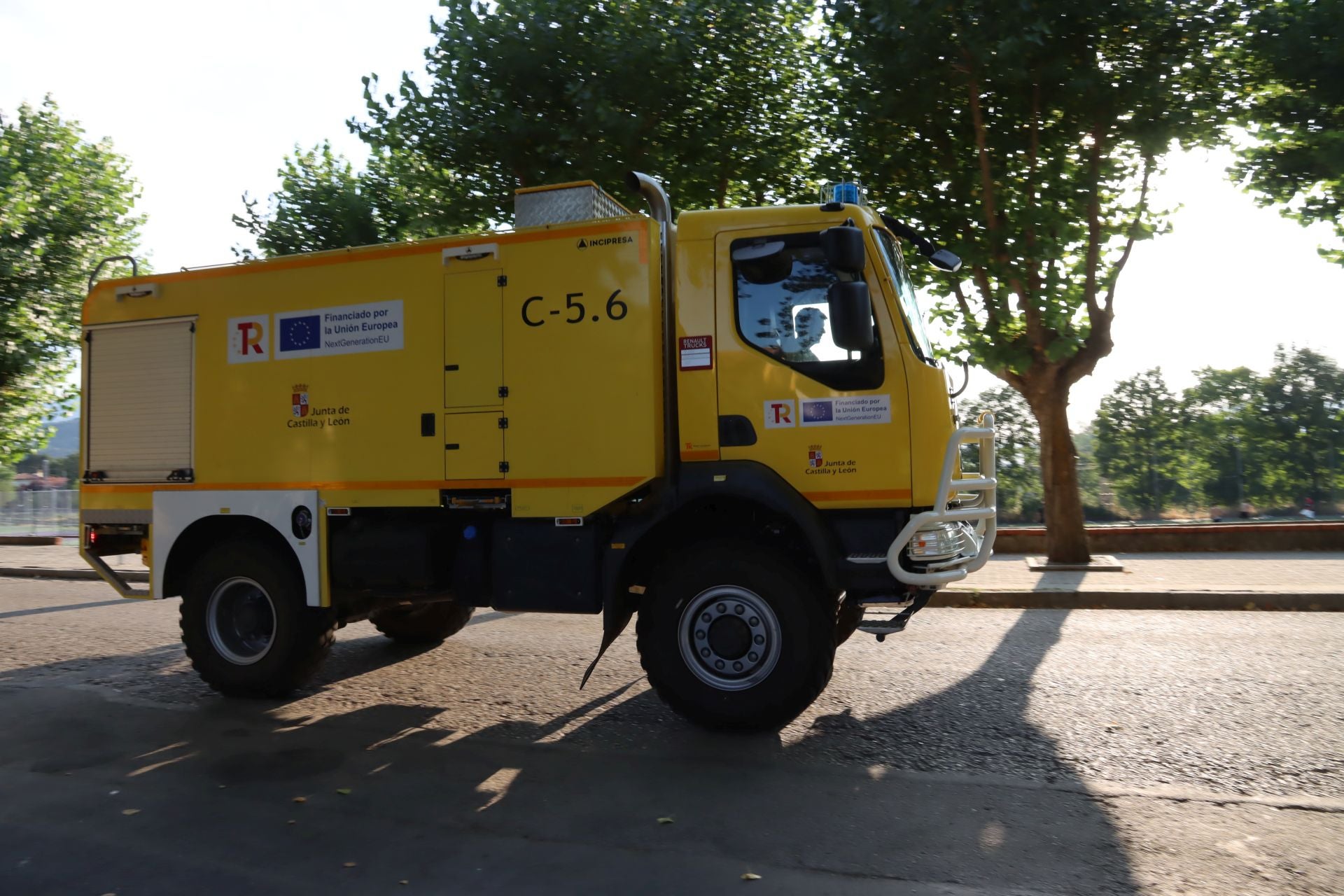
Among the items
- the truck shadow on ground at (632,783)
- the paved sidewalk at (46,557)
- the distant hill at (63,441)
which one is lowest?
the truck shadow on ground at (632,783)

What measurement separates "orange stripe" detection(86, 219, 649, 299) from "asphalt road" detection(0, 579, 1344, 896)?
115 inches

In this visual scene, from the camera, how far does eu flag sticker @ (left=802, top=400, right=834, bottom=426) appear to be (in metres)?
5.57

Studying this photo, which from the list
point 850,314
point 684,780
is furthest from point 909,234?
point 684,780

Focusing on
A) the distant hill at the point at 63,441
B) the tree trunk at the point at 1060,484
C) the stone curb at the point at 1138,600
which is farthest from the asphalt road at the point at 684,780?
the tree trunk at the point at 1060,484

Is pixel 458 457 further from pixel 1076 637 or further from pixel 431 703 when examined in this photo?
pixel 1076 637

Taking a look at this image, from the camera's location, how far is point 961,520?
5.65 metres

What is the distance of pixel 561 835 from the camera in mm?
4086

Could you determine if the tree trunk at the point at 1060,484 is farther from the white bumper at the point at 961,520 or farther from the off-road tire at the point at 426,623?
the off-road tire at the point at 426,623

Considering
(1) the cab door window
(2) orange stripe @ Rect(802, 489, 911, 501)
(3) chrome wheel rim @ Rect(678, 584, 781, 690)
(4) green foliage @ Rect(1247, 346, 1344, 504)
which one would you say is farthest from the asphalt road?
(4) green foliage @ Rect(1247, 346, 1344, 504)

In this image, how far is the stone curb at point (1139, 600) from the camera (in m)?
10.3

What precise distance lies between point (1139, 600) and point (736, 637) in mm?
6974

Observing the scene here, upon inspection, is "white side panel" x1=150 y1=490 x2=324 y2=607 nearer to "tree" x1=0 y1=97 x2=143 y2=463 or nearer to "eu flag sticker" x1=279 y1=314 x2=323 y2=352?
"eu flag sticker" x1=279 y1=314 x2=323 y2=352

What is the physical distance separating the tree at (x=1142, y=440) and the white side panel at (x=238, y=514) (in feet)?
87.5

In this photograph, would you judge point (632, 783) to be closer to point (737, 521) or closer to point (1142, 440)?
point (737, 521)
